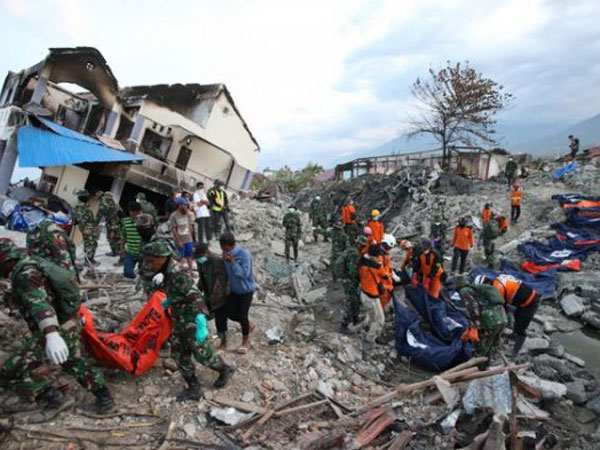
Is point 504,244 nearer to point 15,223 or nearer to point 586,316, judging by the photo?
point 586,316

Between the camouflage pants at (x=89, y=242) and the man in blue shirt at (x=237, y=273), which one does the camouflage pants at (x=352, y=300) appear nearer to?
the man in blue shirt at (x=237, y=273)

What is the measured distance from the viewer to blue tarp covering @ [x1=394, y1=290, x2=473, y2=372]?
5.14 metres

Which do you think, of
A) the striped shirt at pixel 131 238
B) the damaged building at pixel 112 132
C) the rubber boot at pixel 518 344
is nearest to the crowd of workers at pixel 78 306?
the striped shirt at pixel 131 238

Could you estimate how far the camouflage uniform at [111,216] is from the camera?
24.4ft

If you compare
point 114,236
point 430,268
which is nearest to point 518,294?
point 430,268

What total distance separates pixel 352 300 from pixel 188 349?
349cm

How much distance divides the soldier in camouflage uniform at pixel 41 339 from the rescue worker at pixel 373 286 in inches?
153

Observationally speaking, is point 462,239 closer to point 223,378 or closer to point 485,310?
point 485,310

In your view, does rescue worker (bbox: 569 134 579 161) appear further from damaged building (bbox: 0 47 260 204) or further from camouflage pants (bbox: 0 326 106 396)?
camouflage pants (bbox: 0 326 106 396)

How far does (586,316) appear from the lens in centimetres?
719

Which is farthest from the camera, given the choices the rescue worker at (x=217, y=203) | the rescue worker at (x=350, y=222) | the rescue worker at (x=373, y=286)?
the rescue worker at (x=350, y=222)

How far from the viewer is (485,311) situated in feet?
15.1

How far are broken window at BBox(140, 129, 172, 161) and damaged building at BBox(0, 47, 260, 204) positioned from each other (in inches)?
1.5

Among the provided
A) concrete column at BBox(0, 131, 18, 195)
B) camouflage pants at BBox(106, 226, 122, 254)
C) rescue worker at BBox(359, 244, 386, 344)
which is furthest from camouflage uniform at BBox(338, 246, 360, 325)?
concrete column at BBox(0, 131, 18, 195)
